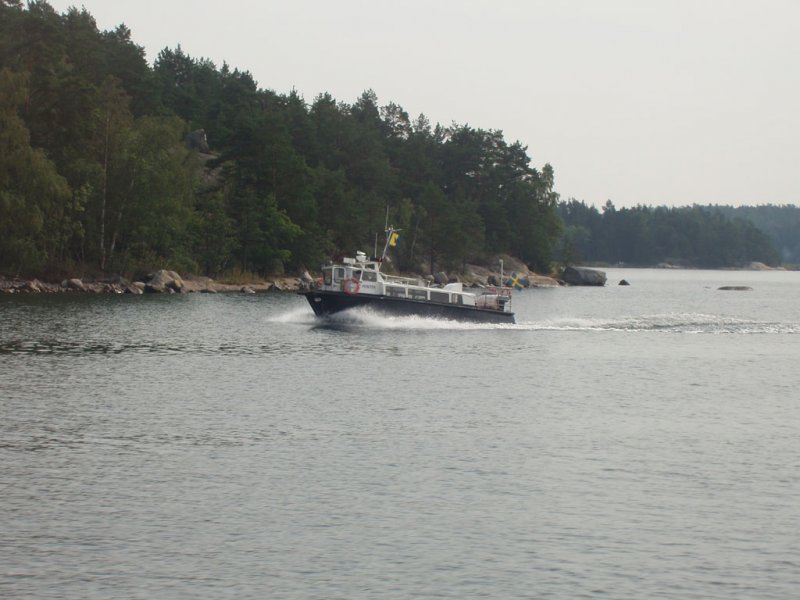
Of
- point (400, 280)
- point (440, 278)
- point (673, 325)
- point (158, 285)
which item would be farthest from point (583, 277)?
point (400, 280)

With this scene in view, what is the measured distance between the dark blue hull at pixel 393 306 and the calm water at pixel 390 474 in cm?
1417

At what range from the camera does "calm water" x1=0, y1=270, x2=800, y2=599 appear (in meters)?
17.2

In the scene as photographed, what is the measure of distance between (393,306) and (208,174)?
66308 mm

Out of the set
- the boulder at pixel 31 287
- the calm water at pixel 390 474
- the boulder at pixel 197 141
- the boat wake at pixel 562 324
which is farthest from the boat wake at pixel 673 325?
the boulder at pixel 197 141

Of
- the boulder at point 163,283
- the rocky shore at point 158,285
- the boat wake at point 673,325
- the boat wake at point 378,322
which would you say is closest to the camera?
the boat wake at point 378,322

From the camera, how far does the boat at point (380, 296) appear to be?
6600 centimetres

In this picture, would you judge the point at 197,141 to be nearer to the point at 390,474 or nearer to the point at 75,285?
the point at 75,285

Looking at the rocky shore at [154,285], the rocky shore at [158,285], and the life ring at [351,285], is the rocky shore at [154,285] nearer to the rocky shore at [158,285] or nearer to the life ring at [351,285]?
the rocky shore at [158,285]

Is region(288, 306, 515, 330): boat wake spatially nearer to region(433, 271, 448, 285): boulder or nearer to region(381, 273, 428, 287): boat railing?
region(381, 273, 428, 287): boat railing

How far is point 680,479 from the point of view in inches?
960

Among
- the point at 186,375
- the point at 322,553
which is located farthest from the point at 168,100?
the point at 322,553

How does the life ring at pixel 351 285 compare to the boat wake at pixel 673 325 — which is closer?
the life ring at pixel 351 285

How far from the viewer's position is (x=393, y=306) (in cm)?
6681

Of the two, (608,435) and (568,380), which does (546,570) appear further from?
(568,380)
